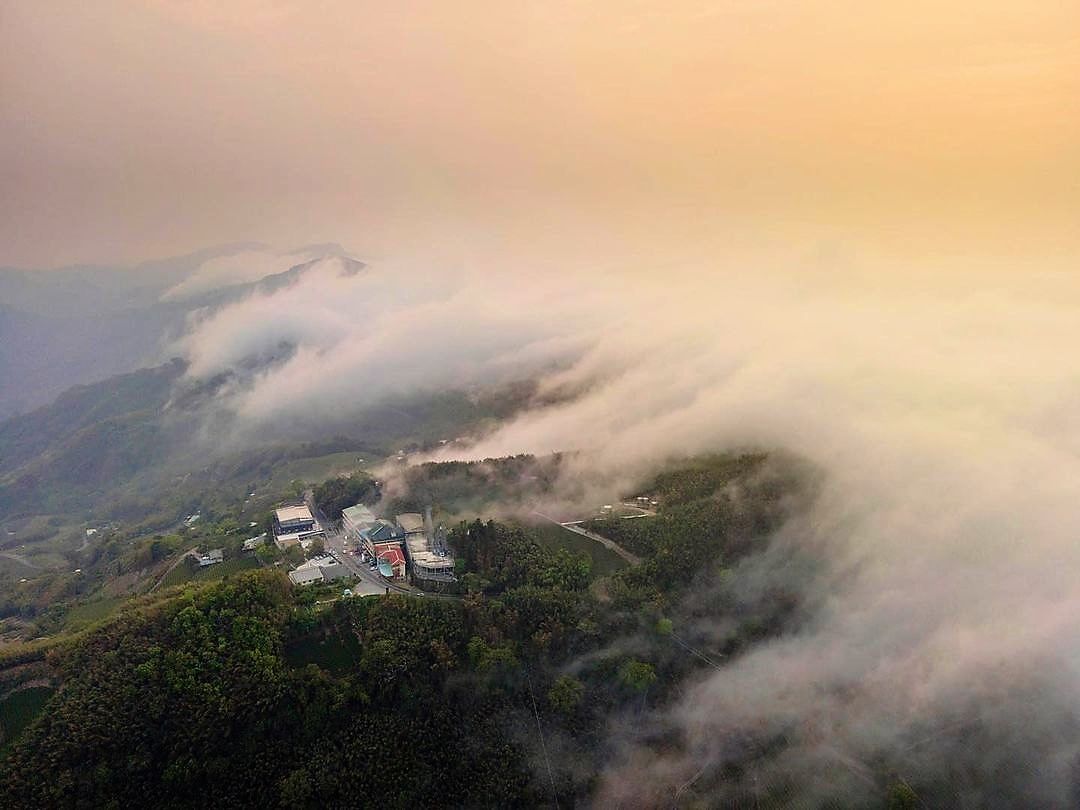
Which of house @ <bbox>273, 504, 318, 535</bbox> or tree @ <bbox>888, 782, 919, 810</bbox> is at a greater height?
house @ <bbox>273, 504, 318, 535</bbox>

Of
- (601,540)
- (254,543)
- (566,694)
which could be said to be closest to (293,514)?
(254,543)

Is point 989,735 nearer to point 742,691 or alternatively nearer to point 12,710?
point 742,691

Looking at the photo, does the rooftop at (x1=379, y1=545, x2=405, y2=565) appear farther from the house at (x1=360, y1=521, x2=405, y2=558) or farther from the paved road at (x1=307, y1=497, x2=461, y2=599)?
the paved road at (x1=307, y1=497, x2=461, y2=599)

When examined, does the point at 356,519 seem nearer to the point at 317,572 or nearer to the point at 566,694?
the point at 317,572

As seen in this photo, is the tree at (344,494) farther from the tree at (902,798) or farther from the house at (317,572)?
the tree at (902,798)

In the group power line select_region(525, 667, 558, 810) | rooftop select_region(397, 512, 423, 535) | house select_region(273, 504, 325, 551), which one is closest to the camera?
power line select_region(525, 667, 558, 810)

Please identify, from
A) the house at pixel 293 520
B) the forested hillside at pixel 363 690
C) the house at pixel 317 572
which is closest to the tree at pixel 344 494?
the house at pixel 293 520

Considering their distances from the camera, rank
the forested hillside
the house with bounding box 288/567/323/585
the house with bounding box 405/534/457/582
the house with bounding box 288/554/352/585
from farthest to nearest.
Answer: the house with bounding box 405/534/457/582, the house with bounding box 288/554/352/585, the house with bounding box 288/567/323/585, the forested hillside

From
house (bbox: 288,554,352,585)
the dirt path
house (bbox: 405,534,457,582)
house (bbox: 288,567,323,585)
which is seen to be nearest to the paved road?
house (bbox: 288,554,352,585)

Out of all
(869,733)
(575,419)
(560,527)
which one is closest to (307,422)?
(575,419)
